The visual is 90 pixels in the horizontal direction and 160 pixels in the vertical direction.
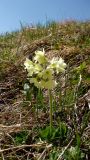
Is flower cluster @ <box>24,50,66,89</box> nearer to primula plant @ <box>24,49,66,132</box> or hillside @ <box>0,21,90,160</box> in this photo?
primula plant @ <box>24,49,66,132</box>

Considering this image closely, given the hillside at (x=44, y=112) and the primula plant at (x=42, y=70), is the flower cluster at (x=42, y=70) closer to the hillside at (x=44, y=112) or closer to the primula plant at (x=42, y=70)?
the primula plant at (x=42, y=70)

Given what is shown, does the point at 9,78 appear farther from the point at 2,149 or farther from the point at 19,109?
the point at 2,149

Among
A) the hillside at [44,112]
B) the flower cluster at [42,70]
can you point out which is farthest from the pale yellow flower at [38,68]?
the hillside at [44,112]

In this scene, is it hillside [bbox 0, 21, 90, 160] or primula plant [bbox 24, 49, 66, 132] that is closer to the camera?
primula plant [bbox 24, 49, 66, 132]

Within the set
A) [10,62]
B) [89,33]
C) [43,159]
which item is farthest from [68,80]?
[89,33]

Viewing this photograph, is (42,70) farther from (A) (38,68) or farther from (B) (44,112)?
(B) (44,112)

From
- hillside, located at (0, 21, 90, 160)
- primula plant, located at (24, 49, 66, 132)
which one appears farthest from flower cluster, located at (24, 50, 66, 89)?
hillside, located at (0, 21, 90, 160)

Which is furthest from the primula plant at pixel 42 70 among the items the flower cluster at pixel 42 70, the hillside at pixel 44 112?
the hillside at pixel 44 112

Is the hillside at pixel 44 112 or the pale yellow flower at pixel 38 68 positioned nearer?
the pale yellow flower at pixel 38 68
